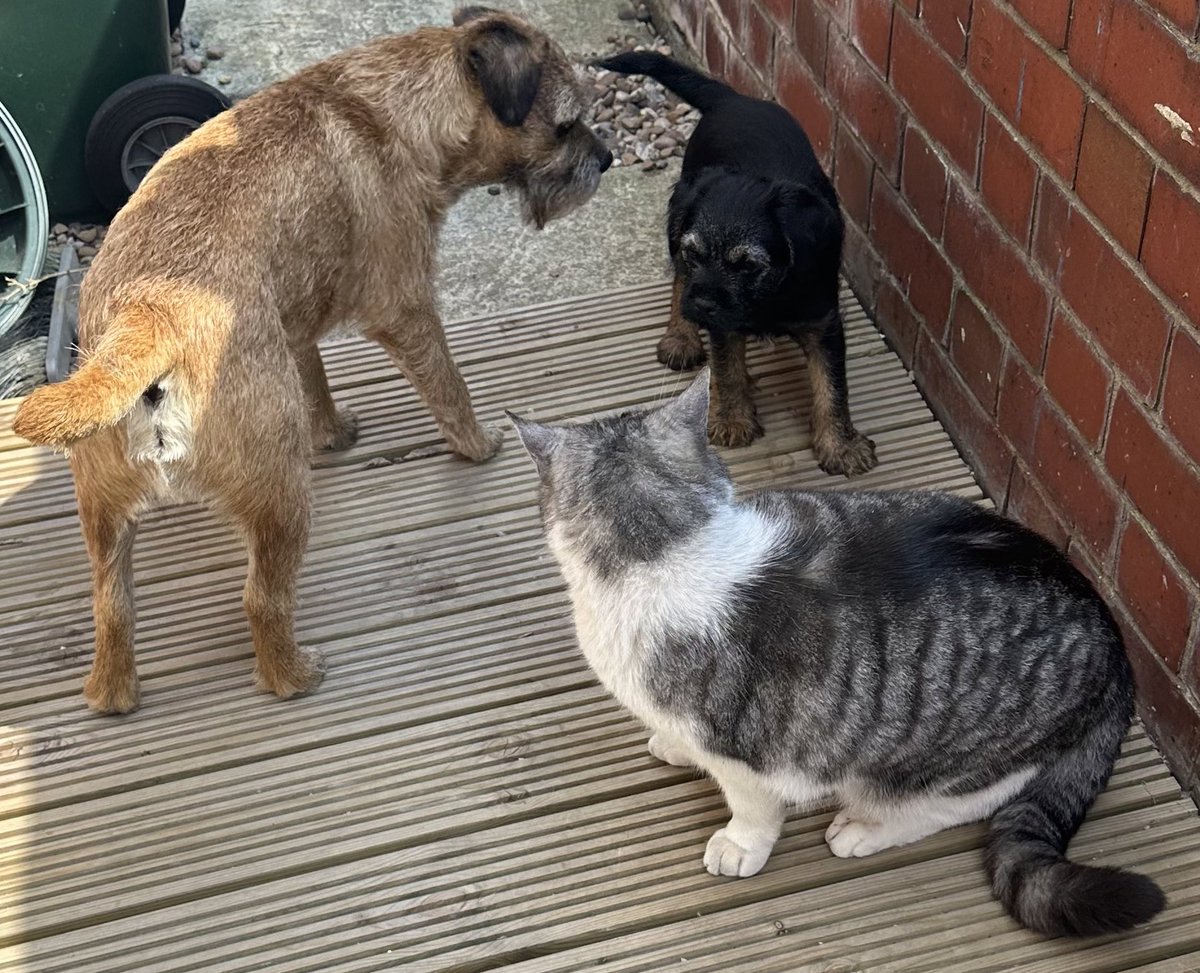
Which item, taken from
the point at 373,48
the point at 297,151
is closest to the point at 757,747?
the point at 297,151

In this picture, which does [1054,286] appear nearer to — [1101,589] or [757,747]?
[1101,589]

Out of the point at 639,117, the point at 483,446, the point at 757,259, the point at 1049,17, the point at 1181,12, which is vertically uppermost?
the point at 1181,12

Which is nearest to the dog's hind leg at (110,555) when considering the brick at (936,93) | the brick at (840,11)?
the brick at (936,93)

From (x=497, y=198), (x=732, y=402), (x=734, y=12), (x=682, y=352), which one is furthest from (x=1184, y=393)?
(x=497, y=198)

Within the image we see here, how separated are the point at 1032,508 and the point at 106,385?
2086mm

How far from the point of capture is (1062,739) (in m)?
2.38

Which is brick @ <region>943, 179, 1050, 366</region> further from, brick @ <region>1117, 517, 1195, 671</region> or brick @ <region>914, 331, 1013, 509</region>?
brick @ <region>1117, 517, 1195, 671</region>

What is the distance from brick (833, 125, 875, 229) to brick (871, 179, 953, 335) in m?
0.05

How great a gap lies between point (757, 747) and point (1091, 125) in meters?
1.41

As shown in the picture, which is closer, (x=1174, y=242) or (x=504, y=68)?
Answer: (x=1174, y=242)

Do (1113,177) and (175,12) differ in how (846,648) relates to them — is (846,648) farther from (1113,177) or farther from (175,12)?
(175,12)

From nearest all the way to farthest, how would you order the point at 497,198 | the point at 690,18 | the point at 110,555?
the point at 110,555 → the point at 497,198 → the point at 690,18

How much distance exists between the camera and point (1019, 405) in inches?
122

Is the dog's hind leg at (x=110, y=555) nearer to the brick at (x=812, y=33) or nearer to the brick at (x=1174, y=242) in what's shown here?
the brick at (x=1174, y=242)
